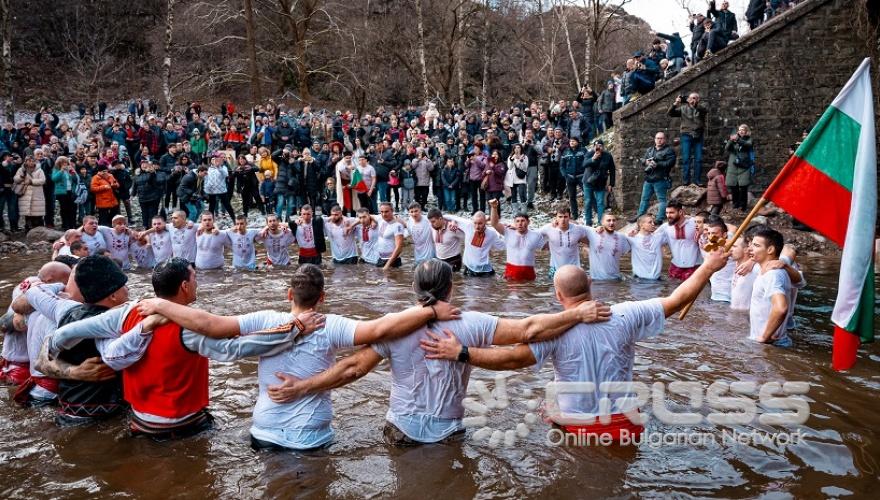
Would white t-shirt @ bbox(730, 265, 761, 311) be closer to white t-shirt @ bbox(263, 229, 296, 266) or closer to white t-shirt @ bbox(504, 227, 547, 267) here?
white t-shirt @ bbox(504, 227, 547, 267)

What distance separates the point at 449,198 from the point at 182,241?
824cm

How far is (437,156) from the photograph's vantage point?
20.2 m

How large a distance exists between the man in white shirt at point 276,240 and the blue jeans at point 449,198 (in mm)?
6558

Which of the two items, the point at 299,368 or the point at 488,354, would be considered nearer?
the point at 488,354

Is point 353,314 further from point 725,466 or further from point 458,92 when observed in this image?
point 458,92

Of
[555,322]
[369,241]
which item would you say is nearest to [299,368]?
[555,322]

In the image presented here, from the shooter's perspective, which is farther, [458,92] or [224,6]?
[458,92]

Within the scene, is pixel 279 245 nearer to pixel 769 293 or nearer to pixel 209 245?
pixel 209 245

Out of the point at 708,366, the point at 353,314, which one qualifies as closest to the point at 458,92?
the point at 353,314

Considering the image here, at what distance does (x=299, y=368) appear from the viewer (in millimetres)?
4613

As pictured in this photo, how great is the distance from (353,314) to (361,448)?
499 centimetres

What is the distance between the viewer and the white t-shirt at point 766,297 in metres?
7.16

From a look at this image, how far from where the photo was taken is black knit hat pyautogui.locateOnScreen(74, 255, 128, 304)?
5133mm

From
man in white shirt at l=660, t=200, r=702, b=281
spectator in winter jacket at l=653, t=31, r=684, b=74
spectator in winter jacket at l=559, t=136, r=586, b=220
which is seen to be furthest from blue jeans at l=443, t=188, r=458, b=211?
man in white shirt at l=660, t=200, r=702, b=281
